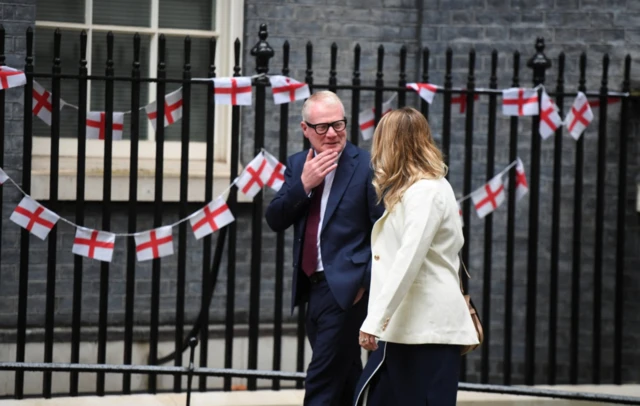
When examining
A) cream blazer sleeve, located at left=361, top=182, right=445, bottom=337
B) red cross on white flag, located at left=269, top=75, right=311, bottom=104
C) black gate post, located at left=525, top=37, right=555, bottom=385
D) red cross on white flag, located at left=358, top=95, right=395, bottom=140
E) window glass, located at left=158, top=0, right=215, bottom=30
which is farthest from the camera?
window glass, located at left=158, top=0, right=215, bottom=30

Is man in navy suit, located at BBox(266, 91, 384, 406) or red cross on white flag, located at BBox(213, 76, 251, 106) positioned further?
red cross on white flag, located at BBox(213, 76, 251, 106)

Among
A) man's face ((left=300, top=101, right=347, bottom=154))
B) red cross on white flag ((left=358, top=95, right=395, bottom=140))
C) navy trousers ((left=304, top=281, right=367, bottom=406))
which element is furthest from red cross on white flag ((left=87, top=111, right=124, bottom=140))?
navy trousers ((left=304, top=281, right=367, bottom=406))

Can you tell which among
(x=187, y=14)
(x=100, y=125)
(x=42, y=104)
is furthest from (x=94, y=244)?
(x=187, y=14)

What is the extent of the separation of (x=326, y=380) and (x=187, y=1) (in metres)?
4.40

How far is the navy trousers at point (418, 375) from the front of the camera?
4605 mm

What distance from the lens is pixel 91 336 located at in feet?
27.3

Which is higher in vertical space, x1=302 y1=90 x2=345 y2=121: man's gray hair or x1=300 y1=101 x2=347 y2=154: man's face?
x1=302 y1=90 x2=345 y2=121: man's gray hair

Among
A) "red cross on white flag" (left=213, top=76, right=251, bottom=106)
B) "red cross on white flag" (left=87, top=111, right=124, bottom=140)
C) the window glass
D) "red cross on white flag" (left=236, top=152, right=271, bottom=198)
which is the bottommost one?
"red cross on white flag" (left=236, top=152, right=271, bottom=198)

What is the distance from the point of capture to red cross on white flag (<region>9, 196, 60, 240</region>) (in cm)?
668

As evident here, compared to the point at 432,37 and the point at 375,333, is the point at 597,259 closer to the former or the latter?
the point at 432,37

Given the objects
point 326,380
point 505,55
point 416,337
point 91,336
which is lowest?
point 91,336

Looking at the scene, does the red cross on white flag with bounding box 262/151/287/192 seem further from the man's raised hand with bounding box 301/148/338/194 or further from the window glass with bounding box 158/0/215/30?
the window glass with bounding box 158/0/215/30

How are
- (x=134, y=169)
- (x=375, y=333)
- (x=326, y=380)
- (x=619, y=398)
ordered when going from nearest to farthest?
1. (x=375, y=333)
2. (x=326, y=380)
3. (x=619, y=398)
4. (x=134, y=169)

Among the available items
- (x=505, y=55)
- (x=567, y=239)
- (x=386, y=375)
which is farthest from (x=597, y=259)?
(x=386, y=375)
